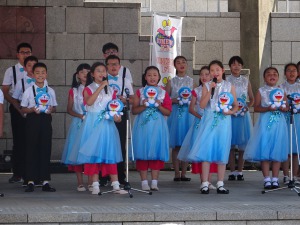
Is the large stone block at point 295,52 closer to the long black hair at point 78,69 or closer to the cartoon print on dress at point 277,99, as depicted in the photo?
the cartoon print on dress at point 277,99

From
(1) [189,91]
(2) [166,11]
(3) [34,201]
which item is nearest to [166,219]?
(3) [34,201]

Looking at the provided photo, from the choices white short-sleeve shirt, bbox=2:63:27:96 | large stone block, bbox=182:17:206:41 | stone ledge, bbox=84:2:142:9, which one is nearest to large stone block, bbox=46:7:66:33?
stone ledge, bbox=84:2:142:9

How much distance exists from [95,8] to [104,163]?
481 centimetres

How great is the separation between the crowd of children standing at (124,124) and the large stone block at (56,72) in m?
2.17

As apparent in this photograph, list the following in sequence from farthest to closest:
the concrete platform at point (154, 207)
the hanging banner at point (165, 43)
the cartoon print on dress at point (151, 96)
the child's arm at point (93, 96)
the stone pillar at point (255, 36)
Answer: the stone pillar at point (255, 36) → the hanging banner at point (165, 43) → the cartoon print on dress at point (151, 96) → the child's arm at point (93, 96) → the concrete platform at point (154, 207)

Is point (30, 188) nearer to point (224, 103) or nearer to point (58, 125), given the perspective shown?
point (224, 103)

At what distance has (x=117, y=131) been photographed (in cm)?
1238

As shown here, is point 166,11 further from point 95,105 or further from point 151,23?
point 95,105

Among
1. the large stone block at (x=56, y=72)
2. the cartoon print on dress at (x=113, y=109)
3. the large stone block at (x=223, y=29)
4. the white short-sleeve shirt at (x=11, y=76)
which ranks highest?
the large stone block at (x=223, y=29)

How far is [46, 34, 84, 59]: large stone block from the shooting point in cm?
1620

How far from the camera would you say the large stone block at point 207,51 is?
17453 mm

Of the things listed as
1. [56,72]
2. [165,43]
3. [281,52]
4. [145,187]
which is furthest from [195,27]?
[145,187]

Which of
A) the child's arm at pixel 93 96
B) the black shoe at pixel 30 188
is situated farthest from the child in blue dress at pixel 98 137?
the black shoe at pixel 30 188

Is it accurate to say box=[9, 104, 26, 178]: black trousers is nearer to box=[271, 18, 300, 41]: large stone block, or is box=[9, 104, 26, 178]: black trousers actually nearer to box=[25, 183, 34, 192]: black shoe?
box=[25, 183, 34, 192]: black shoe
